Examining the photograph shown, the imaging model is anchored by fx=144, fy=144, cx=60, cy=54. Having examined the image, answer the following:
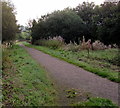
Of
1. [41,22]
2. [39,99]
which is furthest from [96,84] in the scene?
[41,22]

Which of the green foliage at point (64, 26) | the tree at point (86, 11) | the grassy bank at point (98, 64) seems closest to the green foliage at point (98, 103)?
the grassy bank at point (98, 64)

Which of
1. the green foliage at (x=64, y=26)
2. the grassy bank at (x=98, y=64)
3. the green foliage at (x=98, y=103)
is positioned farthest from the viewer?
the green foliage at (x=64, y=26)

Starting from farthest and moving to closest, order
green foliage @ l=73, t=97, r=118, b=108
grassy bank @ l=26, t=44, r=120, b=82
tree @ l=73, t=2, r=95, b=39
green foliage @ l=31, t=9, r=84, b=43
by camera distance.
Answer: tree @ l=73, t=2, r=95, b=39 → green foliage @ l=31, t=9, r=84, b=43 → grassy bank @ l=26, t=44, r=120, b=82 → green foliage @ l=73, t=97, r=118, b=108

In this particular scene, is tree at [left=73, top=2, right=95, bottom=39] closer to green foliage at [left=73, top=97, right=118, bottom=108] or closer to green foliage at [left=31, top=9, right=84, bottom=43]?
green foliage at [left=31, top=9, right=84, bottom=43]

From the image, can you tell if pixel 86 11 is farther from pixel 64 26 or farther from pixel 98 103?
pixel 98 103

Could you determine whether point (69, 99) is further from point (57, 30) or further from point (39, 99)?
point (57, 30)

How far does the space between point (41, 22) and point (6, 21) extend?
41.7 feet

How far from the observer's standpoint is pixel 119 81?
470cm

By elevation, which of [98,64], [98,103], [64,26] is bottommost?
[98,103]

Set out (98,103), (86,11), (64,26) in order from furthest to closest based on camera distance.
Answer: (86,11) → (64,26) → (98,103)

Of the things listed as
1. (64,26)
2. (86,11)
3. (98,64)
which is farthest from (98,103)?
(86,11)

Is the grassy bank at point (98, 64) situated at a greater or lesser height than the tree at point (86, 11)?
lesser

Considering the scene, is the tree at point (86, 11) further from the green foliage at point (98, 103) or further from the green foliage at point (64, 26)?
the green foliage at point (98, 103)

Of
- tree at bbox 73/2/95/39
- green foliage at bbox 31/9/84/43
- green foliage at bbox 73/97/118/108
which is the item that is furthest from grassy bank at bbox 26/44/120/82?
tree at bbox 73/2/95/39
